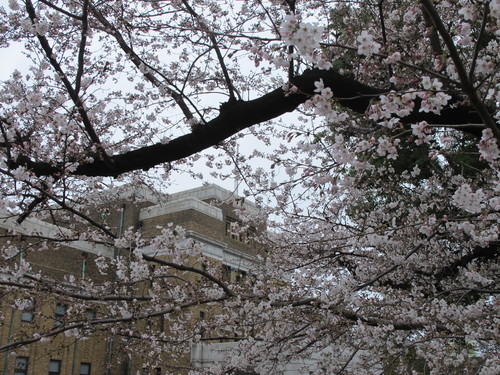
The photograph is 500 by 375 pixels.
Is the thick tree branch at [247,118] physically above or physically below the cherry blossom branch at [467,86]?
above

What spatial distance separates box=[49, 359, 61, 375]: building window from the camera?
1919 cm

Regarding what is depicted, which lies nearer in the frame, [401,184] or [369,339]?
[369,339]

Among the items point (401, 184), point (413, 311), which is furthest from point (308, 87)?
point (401, 184)

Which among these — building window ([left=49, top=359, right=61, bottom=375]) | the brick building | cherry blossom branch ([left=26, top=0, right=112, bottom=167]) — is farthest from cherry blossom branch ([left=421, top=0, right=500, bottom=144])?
building window ([left=49, top=359, right=61, bottom=375])

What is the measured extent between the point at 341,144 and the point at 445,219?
1109 millimetres

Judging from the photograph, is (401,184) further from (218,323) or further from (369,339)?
(218,323)

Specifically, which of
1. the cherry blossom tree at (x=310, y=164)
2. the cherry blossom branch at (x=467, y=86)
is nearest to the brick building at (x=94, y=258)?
the cherry blossom tree at (x=310, y=164)

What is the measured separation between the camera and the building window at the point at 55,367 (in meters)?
19.2

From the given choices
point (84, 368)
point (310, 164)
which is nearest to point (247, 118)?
point (310, 164)

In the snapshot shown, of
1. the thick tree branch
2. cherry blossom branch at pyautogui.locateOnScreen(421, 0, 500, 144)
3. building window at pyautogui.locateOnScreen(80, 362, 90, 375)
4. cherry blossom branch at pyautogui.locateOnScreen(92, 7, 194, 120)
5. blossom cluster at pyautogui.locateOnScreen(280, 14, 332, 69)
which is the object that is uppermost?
cherry blossom branch at pyautogui.locateOnScreen(92, 7, 194, 120)

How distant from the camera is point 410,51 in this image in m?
6.08

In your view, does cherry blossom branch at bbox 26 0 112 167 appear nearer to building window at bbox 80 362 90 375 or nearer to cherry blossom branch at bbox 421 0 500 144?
cherry blossom branch at bbox 421 0 500 144

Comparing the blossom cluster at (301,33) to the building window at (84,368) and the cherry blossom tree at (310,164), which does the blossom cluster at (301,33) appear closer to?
the cherry blossom tree at (310,164)

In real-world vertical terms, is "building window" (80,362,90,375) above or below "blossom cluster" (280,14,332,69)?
below
